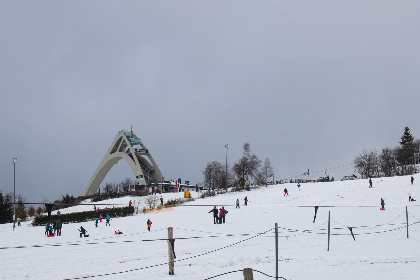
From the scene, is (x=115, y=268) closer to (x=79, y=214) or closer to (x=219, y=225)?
(x=219, y=225)

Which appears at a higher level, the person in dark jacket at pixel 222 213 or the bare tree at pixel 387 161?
the bare tree at pixel 387 161

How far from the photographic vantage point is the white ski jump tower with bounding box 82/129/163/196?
86.6 m

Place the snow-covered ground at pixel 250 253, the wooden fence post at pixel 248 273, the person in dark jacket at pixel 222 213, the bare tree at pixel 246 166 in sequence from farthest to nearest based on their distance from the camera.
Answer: the bare tree at pixel 246 166 < the person in dark jacket at pixel 222 213 < the snow-covered ground at pixel 250 253 < the wooden fence post at pixel 248 273

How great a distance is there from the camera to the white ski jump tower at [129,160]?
284 ft

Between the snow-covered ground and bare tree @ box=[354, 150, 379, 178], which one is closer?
the snow-covered ground

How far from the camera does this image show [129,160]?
286ft

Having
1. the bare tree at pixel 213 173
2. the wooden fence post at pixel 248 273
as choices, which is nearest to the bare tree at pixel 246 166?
the bare tree at pixel 213 173

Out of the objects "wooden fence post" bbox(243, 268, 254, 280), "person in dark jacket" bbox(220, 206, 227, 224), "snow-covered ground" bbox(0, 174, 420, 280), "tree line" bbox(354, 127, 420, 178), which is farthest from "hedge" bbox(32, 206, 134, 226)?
"tree line" bbox(354, 127, 420, 178)

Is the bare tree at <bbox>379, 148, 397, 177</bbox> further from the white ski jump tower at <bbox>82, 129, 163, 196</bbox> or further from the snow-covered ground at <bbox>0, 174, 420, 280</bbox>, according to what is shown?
the snow-covered ground at <bbox>0, 174, 420, 280</bbox>

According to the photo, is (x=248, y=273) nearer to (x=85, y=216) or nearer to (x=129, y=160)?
(x=85, y=216)

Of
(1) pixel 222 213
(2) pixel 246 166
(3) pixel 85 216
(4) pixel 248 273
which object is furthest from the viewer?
(2) pixel 246 166

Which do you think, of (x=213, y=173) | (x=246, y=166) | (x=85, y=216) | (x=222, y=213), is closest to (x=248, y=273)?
(x=222, y=213)

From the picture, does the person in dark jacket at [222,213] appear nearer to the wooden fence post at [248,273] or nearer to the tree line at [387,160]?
the wooden fence post at [248,273]

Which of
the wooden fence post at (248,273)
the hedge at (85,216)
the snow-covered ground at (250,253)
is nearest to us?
the wooden fence post at (248,273)
